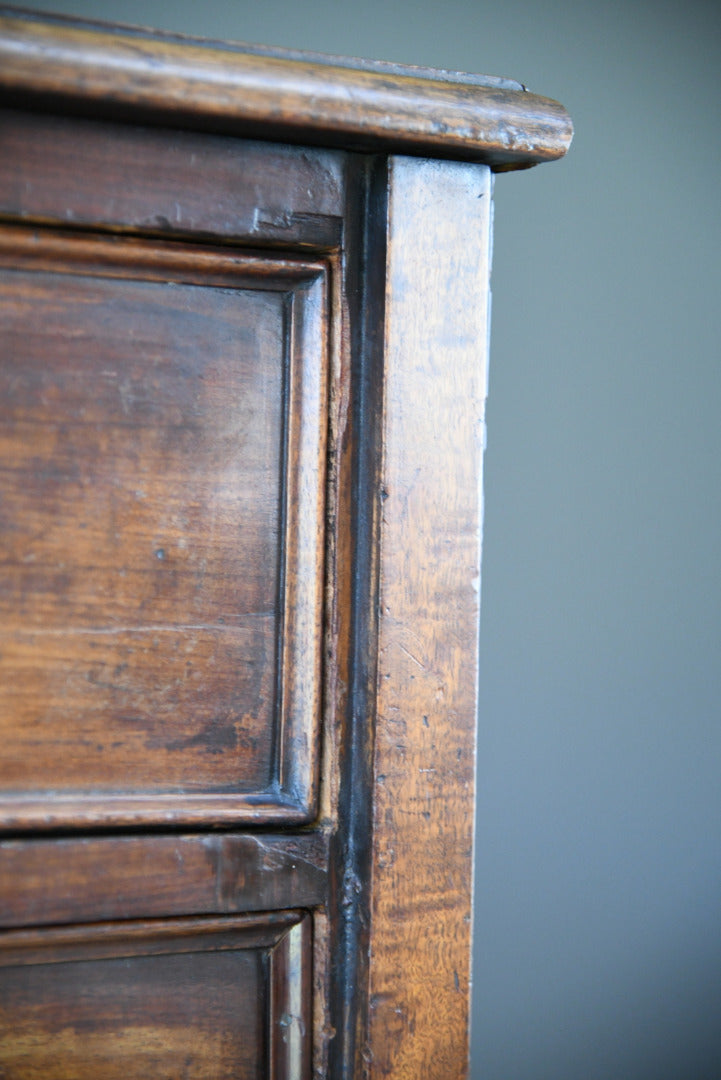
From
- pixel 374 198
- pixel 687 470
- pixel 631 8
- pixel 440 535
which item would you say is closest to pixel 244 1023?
pixel 440 535

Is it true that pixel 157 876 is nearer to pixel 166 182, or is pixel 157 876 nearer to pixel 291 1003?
pixel 291 1003

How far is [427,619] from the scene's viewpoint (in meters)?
0.43

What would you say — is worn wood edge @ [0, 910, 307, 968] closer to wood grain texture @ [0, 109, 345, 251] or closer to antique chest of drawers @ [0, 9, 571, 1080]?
antique chest of drawers @ [0, 9, 571, 1080]

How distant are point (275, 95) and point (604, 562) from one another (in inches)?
29.7

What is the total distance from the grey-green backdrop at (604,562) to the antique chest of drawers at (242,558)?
1.89ft

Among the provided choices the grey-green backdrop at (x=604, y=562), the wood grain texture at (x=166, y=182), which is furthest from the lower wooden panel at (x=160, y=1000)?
the grey-green backdrop at (x=604, y=562)

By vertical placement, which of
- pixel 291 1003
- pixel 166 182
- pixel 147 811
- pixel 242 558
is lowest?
pixel 291 1003

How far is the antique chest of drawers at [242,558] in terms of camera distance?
0.39 metres

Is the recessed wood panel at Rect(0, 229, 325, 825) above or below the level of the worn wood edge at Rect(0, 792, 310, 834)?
above

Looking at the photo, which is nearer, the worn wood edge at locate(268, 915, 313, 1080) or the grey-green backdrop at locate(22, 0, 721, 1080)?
the worn wood edge at locate(268, 915, 313, 1080)

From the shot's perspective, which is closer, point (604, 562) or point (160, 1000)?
point (160, 1000)

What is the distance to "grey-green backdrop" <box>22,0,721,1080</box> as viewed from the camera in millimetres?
1006

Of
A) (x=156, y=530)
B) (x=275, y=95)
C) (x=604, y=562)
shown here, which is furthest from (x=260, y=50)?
(x=604, y=562)

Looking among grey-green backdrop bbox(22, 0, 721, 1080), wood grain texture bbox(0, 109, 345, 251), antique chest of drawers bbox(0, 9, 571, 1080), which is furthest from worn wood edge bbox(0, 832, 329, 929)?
grey-green backdrop bbox(22, 0, 721, 1080)
